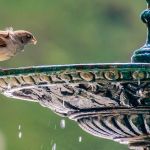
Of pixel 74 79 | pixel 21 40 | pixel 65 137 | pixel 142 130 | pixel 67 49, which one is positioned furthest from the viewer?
pixel 67 49

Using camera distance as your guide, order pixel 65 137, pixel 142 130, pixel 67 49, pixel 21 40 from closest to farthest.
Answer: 1. pixel 142 130
2. pixel 21 40
3. pixel 65 137
4. pixel 67 49

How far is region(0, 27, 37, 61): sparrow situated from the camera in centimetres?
896

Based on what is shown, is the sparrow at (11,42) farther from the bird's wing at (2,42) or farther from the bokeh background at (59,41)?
the bokeh background at (59,41)

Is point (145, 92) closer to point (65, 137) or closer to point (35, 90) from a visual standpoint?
point (35, 90)

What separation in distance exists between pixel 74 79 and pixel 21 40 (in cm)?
254

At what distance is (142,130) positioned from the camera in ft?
24.0

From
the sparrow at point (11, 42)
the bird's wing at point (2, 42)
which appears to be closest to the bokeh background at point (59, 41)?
the sparrow at point (11, 42)

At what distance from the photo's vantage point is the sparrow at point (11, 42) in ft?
29.4

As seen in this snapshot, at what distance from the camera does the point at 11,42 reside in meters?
9.09

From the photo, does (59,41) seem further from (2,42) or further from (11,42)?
(2,42)

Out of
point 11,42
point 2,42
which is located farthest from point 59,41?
point 2,42

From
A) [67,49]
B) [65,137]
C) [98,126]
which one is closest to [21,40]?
[98,126]

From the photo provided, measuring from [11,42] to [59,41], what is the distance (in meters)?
10.9

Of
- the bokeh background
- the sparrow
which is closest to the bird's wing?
the sparrow
